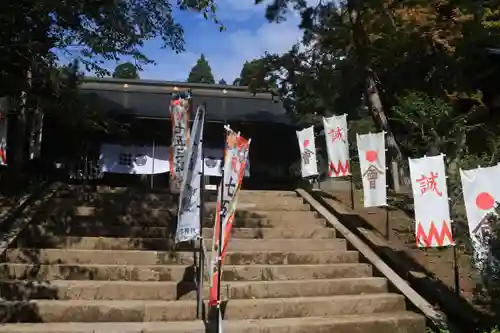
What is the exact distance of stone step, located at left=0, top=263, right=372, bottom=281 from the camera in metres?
7.24

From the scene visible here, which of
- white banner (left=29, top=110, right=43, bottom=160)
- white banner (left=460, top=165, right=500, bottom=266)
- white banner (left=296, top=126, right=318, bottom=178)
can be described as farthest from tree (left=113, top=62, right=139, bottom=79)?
white banner (left=460, top=165, right=500, bottom=266)

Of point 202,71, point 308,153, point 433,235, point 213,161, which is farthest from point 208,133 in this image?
point 202,71

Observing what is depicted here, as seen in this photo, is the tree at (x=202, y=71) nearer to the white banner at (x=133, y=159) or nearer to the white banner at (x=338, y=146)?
the white banner at (x=133, y=159)

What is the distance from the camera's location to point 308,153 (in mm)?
12070

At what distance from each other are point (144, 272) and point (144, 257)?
0.59m

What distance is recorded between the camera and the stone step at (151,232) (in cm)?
857

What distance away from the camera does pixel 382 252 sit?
8453 millimetres

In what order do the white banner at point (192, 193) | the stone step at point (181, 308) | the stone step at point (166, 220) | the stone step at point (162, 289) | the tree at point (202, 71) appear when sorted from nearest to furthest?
the stone step at point (181, 308)
the white banner at point (192, 193)
the stone step at point (162, 289)
the stone step at point (166, 220)
the tree at point (202, 71)

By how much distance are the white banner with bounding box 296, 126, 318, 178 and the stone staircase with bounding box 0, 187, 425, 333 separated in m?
2.52

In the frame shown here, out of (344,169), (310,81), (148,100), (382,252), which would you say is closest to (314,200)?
(344,169)

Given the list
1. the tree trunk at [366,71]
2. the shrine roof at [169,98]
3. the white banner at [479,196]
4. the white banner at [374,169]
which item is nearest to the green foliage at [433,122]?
the tree trunk at [366,71]

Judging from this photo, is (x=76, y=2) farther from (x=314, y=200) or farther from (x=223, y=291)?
(x=314, y=200)

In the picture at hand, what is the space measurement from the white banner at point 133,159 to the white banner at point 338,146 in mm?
7281

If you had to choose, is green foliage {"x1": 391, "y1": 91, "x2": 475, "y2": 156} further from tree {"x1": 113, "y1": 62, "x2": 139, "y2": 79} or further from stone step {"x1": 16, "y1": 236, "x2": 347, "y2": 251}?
tree {"x1": 113, "y1": 62, "x2": 139, "y2": 79}
